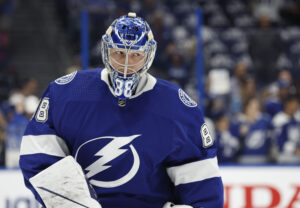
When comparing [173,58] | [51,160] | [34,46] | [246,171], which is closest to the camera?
[51,160]

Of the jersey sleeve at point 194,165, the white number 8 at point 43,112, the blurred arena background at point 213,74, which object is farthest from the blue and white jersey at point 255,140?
the white number 8 at point 43,112

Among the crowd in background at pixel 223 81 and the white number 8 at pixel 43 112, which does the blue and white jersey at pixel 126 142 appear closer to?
the white number 8 at pixel 43 112

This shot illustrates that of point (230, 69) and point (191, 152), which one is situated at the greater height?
point (191, 152)

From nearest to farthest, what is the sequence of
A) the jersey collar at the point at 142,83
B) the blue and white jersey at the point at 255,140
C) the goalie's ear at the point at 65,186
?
1. the goalie's ear at the point at 65,186
2. the jersey collar at the point at 142,83
3. the blue and white jersey at the point at 255,140

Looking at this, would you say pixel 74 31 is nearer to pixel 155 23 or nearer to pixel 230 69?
→ pixel 155 23

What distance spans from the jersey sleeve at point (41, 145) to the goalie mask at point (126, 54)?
25 centimetres

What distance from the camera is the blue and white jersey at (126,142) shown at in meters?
1.99

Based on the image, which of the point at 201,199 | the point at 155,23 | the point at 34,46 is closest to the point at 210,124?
the point at 155,23

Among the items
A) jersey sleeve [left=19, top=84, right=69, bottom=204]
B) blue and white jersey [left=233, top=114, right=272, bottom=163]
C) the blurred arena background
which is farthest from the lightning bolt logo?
blue and white jersey [left=233, top=114, right=272, bottom=163]

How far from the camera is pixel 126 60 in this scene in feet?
6.44

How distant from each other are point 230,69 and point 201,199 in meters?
3.53

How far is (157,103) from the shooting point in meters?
2.04

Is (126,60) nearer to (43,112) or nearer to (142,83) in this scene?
(142,83)

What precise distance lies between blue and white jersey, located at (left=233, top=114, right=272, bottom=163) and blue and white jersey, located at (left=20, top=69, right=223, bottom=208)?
3.08 meters
